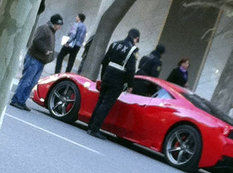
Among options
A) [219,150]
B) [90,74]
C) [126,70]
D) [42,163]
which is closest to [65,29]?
[90,74]

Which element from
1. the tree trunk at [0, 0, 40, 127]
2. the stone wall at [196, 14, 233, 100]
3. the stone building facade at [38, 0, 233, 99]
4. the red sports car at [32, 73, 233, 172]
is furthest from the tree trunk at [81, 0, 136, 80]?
the tree trunk at [0, 0, 40, 127]

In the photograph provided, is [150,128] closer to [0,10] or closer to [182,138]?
[182,138]

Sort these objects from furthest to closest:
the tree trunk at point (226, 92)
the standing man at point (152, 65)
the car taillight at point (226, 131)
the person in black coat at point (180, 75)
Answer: the tree trunk at point (226, 92) → the person in black coat at point (180, 75) → the standing man at point (152, 65) → the car taillight at point (226, 131)

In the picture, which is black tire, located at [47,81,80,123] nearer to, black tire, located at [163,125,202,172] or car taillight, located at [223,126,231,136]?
black tire, located at [163,125,202,172]

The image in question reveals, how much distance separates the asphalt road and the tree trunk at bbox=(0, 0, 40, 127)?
3409mm

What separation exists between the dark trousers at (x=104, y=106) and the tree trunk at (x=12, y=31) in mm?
7754

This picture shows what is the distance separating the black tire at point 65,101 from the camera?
11336 millimetres

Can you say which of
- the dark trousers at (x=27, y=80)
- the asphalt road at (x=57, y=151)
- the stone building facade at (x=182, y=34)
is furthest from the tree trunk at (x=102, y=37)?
the stone building facade at (x=182, y=34)

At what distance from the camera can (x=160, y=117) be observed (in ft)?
33.9

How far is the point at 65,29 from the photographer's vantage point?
81.1ft

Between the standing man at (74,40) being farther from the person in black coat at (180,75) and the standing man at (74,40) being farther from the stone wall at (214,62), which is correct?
the stone wall at (214,62)

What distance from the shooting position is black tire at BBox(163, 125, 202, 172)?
9.72 meters

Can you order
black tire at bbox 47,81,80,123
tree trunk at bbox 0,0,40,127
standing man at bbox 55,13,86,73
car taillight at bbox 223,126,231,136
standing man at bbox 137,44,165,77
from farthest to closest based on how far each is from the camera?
standing man at bbox 55,13,86,73 < standing man at bbox 137,44,165,77 < black tire at bbox 47,81,80,123 < car taillight at bbox 223,126,231,136 < tree trunk at bbox 0,0,40,127

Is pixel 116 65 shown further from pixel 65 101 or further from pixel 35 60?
pixel 35 60
